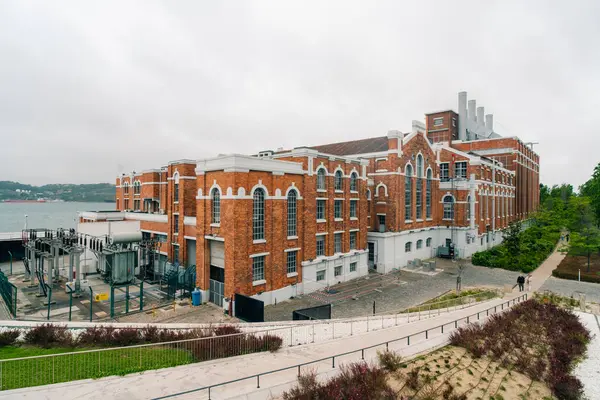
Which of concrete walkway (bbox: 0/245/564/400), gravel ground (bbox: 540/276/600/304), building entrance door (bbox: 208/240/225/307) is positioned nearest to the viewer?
concrete walkway (bbox: 0/245/564/400)

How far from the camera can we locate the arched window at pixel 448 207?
44219mm

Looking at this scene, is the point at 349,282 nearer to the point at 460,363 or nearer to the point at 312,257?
the point at 312,257

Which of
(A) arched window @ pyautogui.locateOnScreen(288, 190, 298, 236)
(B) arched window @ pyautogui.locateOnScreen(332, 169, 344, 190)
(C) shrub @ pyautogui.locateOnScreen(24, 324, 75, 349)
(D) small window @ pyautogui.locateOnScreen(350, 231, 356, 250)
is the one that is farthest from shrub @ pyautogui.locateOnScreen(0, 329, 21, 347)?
(D) small window @ pyautogui.locateOnScreen(350, 231, 356, 250)

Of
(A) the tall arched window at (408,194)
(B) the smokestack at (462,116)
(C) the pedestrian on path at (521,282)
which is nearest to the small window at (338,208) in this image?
(A) the tall arched window at (408,194)

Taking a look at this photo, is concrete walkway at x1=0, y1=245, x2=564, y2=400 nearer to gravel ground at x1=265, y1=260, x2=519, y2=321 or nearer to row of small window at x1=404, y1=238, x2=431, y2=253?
gravel ground at x1=265, y1=260, x2=519, y2=321

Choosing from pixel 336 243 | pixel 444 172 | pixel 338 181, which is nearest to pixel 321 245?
pixel 336 243

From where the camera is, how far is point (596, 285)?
30328mm

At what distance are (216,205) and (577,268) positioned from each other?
39183 mm

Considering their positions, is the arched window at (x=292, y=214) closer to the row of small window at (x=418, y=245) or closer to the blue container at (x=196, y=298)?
the blue container at (x=196, y=298)

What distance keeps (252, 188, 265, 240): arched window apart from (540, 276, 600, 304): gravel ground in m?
25.1

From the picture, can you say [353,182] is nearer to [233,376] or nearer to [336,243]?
[336,243]

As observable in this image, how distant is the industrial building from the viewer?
77.3 ft

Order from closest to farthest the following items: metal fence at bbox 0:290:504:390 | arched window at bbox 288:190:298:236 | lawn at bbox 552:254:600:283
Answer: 1. metal fence at bbox 0:290:504:390
2. arched window at bbox 288:190:298:236
3. lawn at bbox 552:254:600:283

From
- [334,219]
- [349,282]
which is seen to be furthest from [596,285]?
[334,219]
